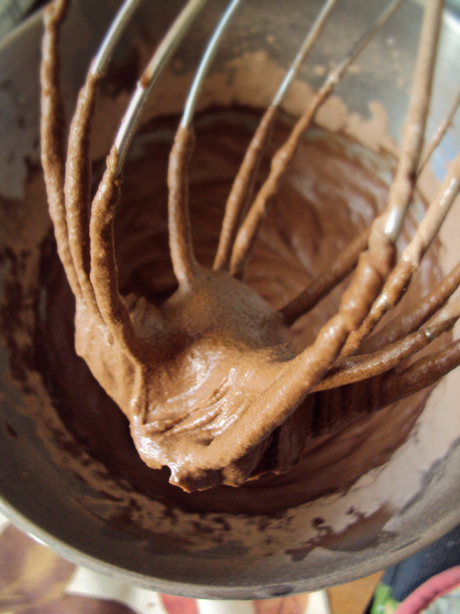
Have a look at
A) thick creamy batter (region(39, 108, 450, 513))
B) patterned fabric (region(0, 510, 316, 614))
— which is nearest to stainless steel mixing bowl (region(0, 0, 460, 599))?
thick creamy batter (region(39, 108, 450, 513))

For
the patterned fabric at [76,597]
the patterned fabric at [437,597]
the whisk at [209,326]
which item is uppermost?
the whisk at [209,326]

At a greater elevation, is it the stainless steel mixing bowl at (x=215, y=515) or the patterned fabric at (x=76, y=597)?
the stainless steel mixing bowl at (x=215, y=515)

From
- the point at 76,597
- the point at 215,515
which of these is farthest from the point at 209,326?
the point at 76,597

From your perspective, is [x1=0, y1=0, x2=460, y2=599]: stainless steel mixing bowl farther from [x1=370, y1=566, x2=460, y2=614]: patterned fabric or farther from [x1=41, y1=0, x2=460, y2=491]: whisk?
[x1=370, y1=566, x2=460, y2=614]: patterned fabric

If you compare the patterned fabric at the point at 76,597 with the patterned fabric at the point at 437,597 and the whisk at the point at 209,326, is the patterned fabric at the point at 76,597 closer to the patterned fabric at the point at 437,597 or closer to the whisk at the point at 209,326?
the patterned fabric at the point at 437,597

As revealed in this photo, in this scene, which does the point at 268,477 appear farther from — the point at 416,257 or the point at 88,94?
the point at 88,94

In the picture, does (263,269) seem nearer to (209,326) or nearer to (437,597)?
(209,326)

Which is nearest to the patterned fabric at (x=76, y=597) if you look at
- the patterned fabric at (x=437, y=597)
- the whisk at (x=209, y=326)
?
the patterned fabric at (x=437, y=597)
